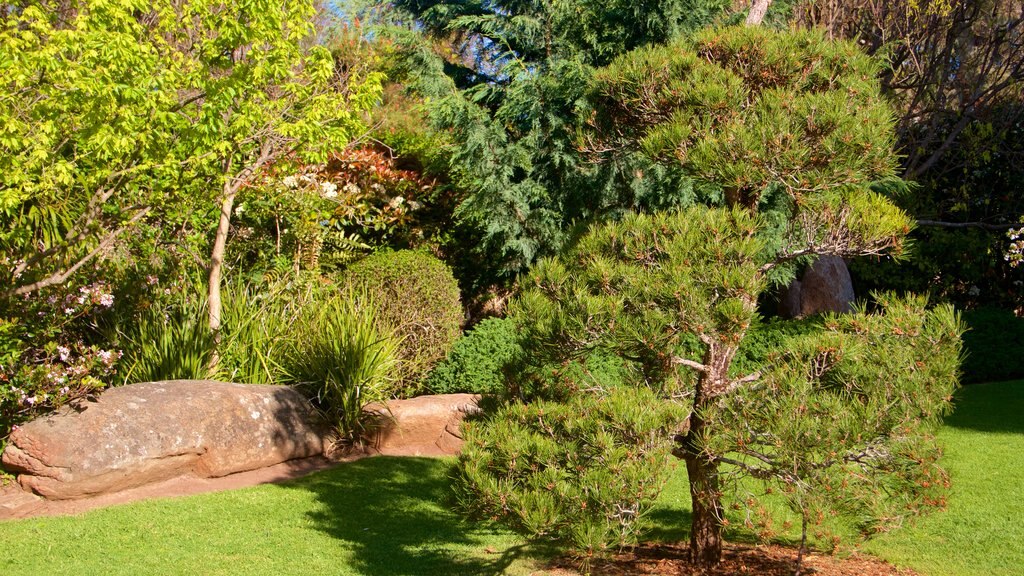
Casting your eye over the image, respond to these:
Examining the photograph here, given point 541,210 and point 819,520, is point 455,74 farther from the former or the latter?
point 819,520

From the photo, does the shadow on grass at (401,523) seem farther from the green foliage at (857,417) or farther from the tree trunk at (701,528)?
the green foliage at (857,417)

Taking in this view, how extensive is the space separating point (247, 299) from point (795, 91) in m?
6.23

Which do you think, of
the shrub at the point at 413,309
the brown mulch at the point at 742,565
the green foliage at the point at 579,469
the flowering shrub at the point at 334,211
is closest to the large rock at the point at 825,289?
the flowering shrub at the point at 334,211

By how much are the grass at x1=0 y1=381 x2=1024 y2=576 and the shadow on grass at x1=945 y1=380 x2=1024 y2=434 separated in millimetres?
1266

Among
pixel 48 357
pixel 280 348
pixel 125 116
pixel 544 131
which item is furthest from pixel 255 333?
pixel 544 131

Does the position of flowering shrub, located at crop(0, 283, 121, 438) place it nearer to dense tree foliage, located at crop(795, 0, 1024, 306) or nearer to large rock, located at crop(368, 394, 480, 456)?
large rock, located at crop(368, 394, 480, 456)

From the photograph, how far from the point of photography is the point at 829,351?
4.27 m

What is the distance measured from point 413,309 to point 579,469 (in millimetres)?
5539

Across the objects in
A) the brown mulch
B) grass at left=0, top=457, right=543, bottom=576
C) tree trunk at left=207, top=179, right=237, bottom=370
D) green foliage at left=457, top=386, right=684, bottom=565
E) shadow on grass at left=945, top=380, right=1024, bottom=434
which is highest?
tree trunk at left=207, top=179, right=237, bottom=370

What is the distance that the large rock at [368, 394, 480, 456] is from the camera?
8453 millimetres

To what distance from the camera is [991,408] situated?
9.59 meters

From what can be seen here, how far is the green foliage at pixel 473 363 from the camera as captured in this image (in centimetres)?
910

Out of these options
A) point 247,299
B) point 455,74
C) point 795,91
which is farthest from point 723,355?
point 455,74

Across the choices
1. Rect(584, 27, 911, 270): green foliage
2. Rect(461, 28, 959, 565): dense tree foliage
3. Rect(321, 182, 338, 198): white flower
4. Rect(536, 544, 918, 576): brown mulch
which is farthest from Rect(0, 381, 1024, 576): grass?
Rect(321, 182, 338, 198): white flower
